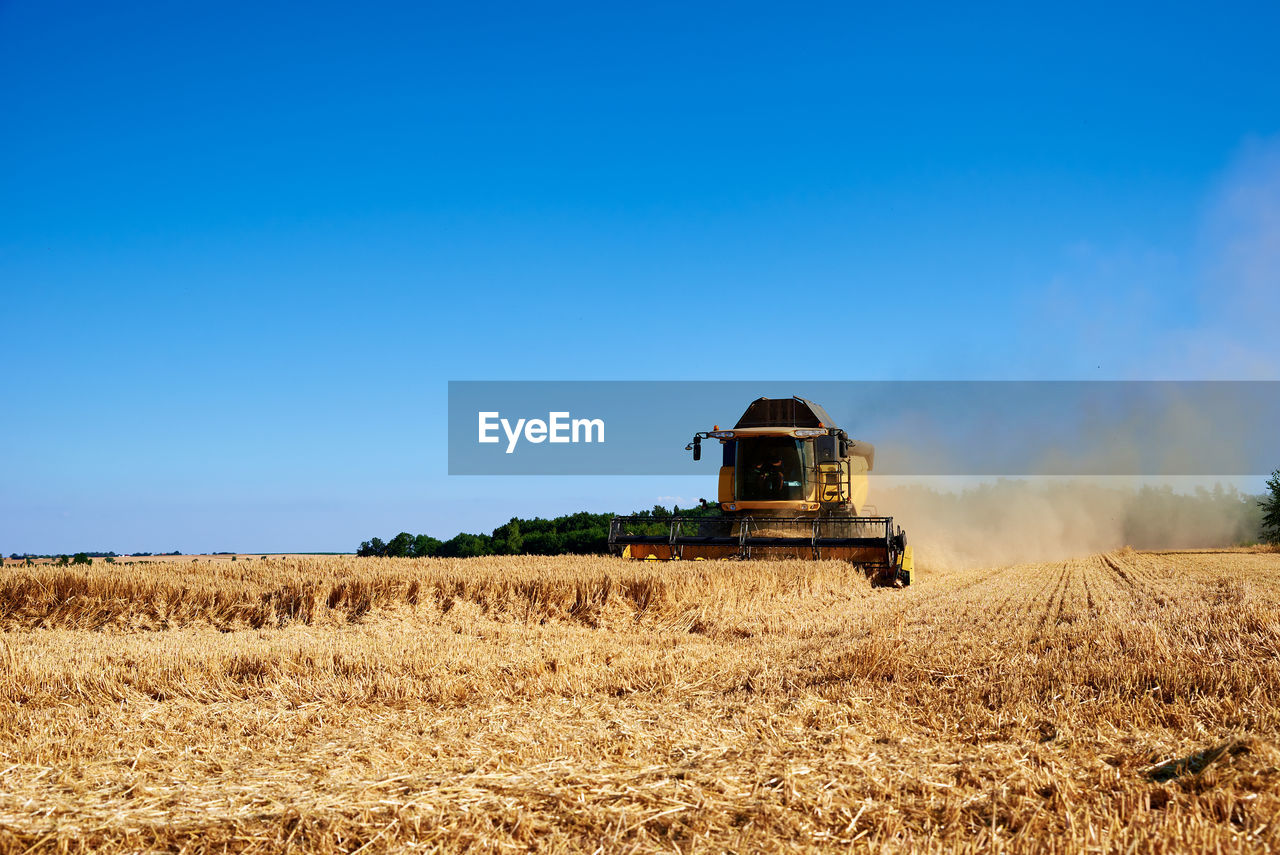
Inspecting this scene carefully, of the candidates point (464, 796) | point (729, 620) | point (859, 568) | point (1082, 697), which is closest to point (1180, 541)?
point (859, 568)

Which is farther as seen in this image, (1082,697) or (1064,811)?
(1082,697)

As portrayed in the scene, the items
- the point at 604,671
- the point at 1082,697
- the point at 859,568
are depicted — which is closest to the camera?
the point at 1082,697

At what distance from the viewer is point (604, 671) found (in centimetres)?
708

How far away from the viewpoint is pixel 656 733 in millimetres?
5082

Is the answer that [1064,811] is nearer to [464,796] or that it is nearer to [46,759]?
[464,796]

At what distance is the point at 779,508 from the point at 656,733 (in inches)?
534

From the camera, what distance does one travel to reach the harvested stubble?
3.61 meters

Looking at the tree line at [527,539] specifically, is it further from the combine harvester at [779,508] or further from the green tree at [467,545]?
the combine harvester at [779,508]

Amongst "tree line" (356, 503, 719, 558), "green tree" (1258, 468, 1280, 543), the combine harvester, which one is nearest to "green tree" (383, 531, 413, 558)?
"tree line" (356, 503, 719, 558)

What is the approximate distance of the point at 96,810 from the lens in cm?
387

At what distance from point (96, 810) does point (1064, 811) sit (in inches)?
159

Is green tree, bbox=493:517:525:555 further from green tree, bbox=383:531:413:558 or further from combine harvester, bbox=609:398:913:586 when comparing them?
combine harvester, bbox=609:398:913:586

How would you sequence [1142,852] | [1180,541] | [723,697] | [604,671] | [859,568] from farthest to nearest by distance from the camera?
[1180,541] → [859,568] → [604,671] → [723,697] → [1142,852]

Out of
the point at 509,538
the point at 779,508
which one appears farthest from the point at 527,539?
the point at 779,508
